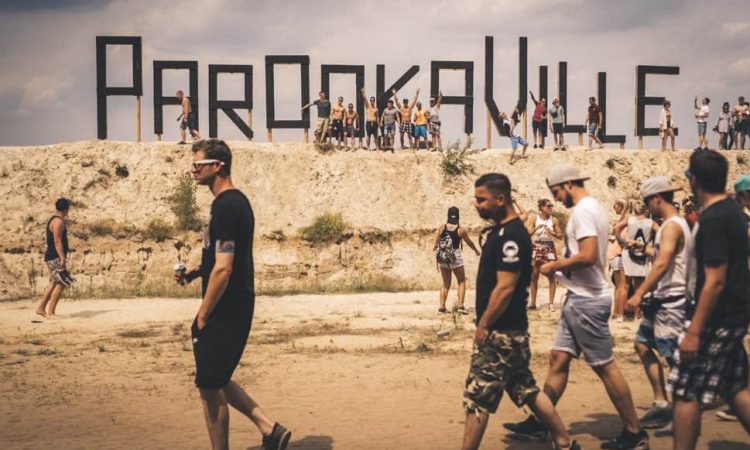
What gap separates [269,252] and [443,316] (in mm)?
11413

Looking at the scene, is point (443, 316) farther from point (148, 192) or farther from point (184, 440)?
point (148, 192)

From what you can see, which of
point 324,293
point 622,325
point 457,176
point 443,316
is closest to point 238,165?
point 457,176

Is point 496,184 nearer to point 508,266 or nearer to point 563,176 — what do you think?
point 508,266

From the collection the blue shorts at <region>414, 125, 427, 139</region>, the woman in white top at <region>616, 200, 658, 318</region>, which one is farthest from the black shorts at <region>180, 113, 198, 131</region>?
the woman in white top at <region>616, 200, 658, 318</region>

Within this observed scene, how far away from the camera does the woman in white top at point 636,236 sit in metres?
11.5

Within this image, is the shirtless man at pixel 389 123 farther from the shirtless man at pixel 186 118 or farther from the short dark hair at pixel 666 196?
the short dark hair at pixel 666 196

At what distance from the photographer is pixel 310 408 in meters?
8.04

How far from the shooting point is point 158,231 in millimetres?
24969

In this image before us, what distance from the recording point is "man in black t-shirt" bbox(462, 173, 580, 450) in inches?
220

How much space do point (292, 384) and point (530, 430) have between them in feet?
10.7

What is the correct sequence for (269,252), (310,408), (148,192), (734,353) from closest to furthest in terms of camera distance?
(734,353) → (310,408) → (269,252) → (148,192)

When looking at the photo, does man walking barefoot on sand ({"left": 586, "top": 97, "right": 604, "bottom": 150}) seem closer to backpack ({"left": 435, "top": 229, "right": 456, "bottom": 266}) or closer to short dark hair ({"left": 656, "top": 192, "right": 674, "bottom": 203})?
backpack ({"left": 435, "top": 229, "right": 456, "bottom": 266})

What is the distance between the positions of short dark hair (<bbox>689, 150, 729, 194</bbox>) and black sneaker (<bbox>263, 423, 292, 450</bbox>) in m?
3.43

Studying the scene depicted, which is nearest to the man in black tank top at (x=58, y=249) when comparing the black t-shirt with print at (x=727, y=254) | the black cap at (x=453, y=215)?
the black cap at (x=453, y=215)
